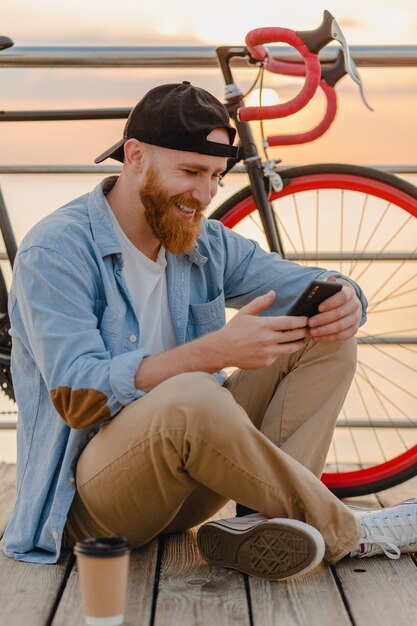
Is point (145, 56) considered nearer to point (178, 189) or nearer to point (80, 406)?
point (178, 189)

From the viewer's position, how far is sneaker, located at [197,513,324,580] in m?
1.93

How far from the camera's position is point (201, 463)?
1.96 meters

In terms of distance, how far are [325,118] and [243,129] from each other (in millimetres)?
213

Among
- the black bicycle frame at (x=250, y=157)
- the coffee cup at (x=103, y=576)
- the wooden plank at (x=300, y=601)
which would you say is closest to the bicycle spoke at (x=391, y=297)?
the black bicycle frame at (x=250, y=157)

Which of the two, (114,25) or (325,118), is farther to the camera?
(114,25)

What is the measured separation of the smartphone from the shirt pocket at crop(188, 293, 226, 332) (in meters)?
0.28

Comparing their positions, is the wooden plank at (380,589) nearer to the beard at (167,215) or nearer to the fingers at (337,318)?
the fingers at (337,318)

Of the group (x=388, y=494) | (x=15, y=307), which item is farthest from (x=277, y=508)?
(x=388, y=494)

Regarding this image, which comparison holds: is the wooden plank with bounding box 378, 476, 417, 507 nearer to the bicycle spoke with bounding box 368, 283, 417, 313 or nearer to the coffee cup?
the bicycle spoke with bounding box 368, 283, 417, 313

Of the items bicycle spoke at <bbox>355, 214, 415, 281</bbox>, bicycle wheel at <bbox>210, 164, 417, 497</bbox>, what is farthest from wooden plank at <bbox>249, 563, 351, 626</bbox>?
bicycle spoke at <bbox>355, 214, 415, 281</bbox>

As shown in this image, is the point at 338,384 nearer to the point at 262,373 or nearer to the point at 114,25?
the point at 262,373

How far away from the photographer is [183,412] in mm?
1918

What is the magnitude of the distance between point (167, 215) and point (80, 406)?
0.48 m

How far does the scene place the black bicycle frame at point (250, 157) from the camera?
269 cm
